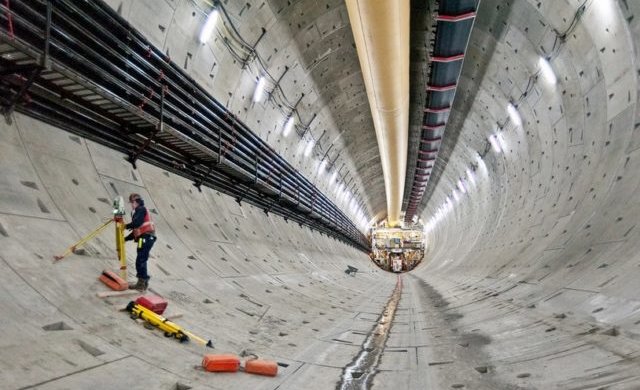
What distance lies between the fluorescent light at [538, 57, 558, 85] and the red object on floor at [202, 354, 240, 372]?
295 inches

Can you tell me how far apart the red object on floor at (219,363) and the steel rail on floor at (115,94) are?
10.1ft

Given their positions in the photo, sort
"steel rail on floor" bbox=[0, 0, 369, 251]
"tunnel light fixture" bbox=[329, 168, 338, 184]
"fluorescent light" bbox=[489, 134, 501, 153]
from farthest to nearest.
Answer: "tunnel light fixture" bbox=[329, 168, 338, 184] → "fluorescent light" bbox=[489, 134, 501, 153] → "steel rail on floor" bbox=[0, 0, 369, 251]

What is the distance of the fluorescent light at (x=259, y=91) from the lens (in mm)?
8898

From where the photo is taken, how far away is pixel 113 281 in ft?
Result: 12.8

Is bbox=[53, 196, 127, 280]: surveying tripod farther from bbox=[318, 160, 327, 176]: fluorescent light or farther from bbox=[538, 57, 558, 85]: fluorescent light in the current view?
bbox=[318, 160, 327, 176]: fluorescent light

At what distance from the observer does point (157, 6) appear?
19.3 ft

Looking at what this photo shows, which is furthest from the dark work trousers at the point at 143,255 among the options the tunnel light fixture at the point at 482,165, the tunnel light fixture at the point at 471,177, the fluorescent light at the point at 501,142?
the tunnel light fixture at the point at 471,177

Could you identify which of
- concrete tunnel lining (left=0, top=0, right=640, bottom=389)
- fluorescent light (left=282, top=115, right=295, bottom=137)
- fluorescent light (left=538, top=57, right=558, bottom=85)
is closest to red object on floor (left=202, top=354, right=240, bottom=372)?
concrete tunnel lining (left=0, top=0, right=640, bottom=389)

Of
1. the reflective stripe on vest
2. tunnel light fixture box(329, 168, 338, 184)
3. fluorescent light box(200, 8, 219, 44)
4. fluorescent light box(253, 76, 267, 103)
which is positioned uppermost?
tunnel light fixture box(329, 168, 338, 184)

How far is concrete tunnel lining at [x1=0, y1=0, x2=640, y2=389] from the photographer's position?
9.86ft

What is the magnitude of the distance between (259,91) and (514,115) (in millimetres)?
6216

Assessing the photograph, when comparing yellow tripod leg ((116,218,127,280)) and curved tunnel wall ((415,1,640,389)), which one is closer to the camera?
curved tunnel wall ((415,1,640,389))

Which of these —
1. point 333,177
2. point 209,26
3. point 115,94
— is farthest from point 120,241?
point 333,177

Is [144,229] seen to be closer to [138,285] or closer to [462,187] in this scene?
[138,285]
